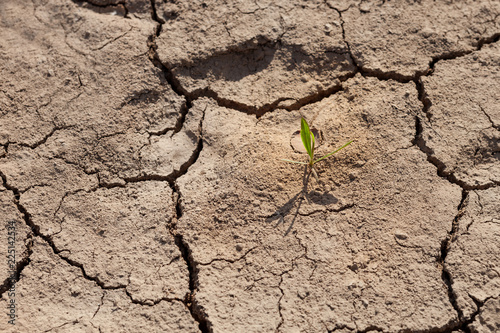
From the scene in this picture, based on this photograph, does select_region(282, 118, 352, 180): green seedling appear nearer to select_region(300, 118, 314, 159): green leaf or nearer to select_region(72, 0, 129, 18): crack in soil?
select_region(300, 118, 314, 159): green leaf

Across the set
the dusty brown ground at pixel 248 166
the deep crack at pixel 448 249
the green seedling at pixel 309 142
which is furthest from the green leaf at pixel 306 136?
the deep crack at pixel 448 249

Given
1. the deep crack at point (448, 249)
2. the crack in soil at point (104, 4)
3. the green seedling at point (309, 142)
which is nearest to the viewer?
the deep crack at point (448, 249)

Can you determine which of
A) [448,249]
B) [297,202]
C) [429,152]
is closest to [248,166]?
[297,202]

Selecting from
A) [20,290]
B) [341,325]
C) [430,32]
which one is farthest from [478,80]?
[20,290]

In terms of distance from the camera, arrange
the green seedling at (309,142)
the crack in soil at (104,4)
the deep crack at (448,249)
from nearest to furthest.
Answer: the deep crack at (448,249)
the green seedling at (309,142)
the crack in soil at (104,4)

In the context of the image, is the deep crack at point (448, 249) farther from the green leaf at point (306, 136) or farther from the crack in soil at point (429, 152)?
the green leaf at point (306, 136)

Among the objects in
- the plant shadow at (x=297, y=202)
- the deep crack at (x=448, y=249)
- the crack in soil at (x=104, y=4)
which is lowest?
the deep crack at (x=448, y=249)

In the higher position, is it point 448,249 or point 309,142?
point 309,142

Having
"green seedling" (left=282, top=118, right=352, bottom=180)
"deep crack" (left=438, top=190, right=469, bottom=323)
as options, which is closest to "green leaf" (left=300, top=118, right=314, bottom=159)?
"green seedling" (left=282, top=118, right=352, bottom=180)

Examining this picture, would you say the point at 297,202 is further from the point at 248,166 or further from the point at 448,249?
the point at 448,249
